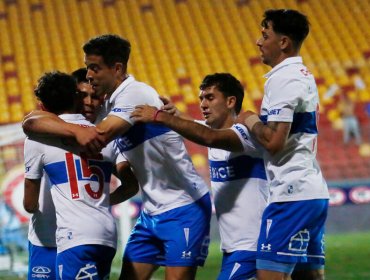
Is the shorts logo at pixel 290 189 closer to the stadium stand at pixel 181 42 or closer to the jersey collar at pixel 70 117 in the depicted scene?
the jersey collar at pixel 70 117

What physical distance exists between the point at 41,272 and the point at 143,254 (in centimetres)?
65

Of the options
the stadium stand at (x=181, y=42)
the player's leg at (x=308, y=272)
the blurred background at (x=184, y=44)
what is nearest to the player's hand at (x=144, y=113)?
the player's leg at (x=308, y=272)

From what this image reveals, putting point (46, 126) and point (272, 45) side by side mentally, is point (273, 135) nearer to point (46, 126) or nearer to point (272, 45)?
point (272, 45)

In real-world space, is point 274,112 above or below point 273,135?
above

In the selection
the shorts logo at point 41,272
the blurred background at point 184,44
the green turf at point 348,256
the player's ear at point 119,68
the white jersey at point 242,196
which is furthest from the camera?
the blurred background at point 184,44

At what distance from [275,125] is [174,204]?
841mm

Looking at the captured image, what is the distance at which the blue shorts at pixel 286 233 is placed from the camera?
4.73 metres

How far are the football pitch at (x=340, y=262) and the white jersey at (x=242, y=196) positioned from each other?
4.71m

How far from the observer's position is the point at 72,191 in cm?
471

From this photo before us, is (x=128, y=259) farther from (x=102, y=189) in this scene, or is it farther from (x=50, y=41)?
(x=50, y=41)

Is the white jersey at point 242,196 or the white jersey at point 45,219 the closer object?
the white jersey at point 242,196

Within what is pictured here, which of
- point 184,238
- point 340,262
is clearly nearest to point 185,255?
point 184,238

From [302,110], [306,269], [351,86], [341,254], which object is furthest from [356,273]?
[351,86]

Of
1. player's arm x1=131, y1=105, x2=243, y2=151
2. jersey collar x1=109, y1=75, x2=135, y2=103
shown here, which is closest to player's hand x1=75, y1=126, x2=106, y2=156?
player's arm x1=131, y1=105, x2=243, y2=151
